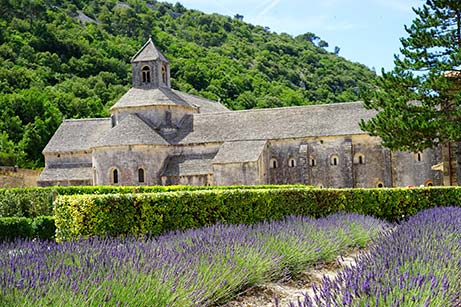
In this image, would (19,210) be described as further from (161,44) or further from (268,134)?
(161,44)

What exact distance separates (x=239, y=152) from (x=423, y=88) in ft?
50.9

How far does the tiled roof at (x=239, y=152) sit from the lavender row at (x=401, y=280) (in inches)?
1178

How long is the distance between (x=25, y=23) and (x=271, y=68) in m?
48.8

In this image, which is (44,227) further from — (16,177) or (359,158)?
(16,177)

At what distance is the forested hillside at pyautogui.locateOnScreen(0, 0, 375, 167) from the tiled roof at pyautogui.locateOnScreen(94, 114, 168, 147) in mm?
15230

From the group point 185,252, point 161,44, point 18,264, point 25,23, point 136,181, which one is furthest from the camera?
point 161,44

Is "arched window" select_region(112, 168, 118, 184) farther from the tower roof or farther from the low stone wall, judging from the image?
the tower roof

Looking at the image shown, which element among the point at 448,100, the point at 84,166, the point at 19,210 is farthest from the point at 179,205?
the point at 84,166

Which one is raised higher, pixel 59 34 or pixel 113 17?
pixel 113 17

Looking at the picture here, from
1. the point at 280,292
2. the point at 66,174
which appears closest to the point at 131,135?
the point at 66,174

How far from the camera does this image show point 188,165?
40250 mm

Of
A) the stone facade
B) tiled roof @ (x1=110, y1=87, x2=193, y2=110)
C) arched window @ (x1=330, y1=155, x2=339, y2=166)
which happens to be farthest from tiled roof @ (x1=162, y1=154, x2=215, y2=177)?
arched window @ (x1=330, y1=155, x2=339, y2=166)

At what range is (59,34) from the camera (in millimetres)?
99750

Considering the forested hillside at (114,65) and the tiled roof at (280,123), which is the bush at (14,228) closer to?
the tiled roof at (280,123)
